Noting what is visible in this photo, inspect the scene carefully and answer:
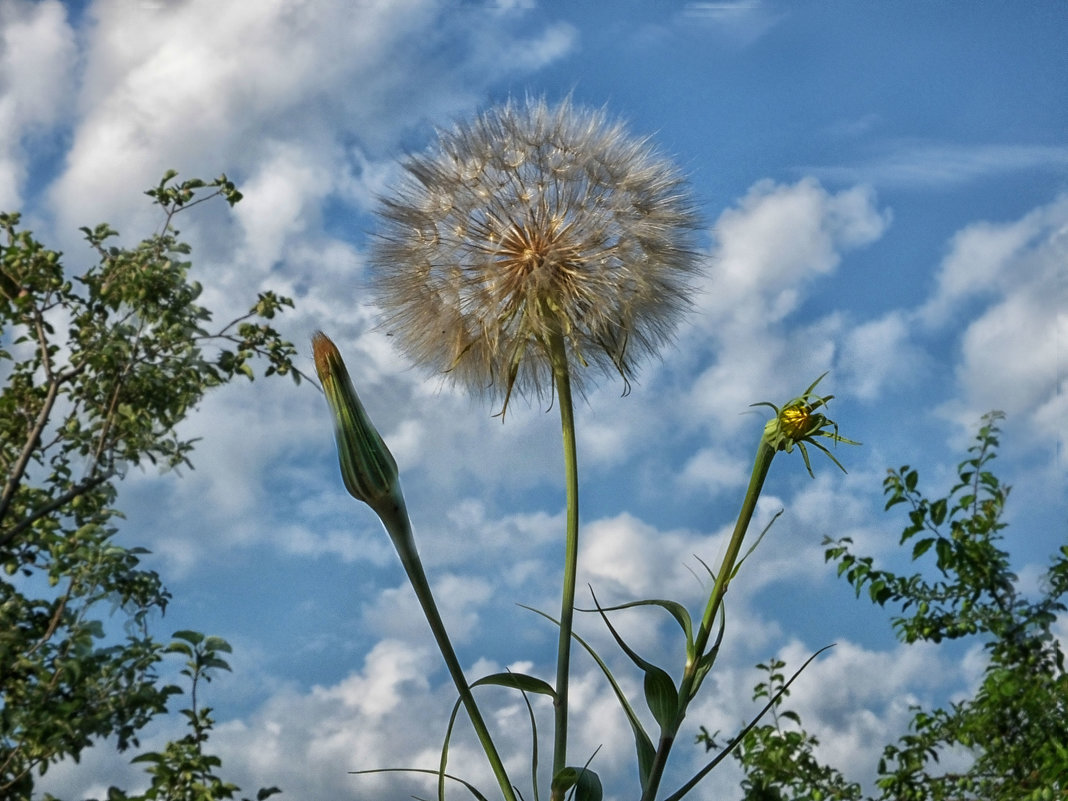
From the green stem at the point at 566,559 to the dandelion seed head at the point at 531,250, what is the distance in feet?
0.39

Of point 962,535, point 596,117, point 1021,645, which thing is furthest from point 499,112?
point 1021,645

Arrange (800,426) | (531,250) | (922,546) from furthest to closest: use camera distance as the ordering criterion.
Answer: (922,546), (531,250), (800,426)

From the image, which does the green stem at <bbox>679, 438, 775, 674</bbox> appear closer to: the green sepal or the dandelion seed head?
the green sepal

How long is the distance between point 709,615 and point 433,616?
38 cm

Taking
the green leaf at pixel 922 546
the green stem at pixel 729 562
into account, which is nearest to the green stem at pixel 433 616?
the green stem at pixel 729 562

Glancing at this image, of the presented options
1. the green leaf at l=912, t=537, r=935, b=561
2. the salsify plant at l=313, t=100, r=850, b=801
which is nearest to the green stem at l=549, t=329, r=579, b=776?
the salsify plant at l=313, t=100, r=850, b=801

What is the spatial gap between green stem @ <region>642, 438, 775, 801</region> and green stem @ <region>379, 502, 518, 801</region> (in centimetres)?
21

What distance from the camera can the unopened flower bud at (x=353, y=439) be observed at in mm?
1510

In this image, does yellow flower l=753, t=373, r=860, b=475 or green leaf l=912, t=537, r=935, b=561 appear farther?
green leaf l=912, t=537, r=935, b=561

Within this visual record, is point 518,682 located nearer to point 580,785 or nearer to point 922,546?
point 580,785

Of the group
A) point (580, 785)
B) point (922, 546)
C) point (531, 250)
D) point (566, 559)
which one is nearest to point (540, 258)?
point (531, 250)

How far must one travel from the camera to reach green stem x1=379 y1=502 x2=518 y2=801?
1.55m

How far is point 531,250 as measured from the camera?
191 centimetres

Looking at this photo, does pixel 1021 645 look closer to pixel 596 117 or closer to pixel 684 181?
pixel 684 181
